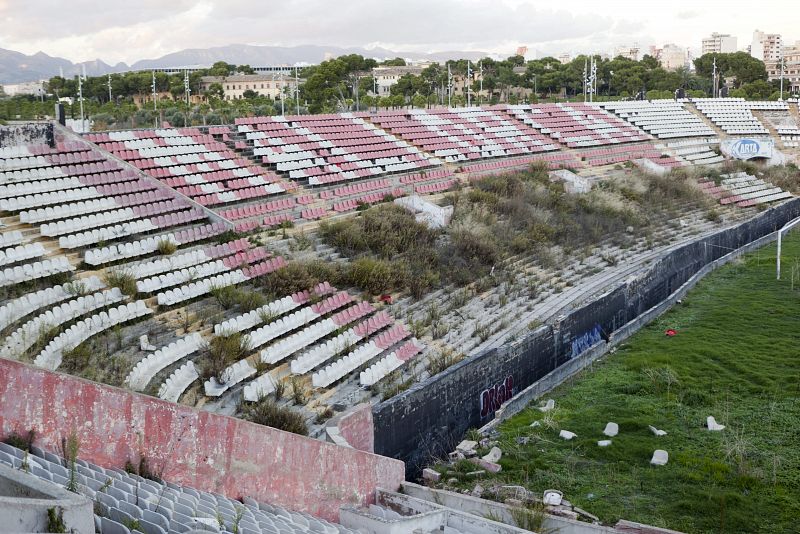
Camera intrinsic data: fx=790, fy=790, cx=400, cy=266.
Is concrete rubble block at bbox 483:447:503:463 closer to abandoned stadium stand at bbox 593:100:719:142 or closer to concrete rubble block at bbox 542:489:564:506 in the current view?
concrete rubble block at bbox 542:489:564:506

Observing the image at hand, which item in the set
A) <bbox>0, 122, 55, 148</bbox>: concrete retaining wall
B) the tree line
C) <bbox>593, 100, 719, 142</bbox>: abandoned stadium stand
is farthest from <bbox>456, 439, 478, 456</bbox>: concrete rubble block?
<bbox>593, 100, 719, 142</bbox>: abandoned stadium stand

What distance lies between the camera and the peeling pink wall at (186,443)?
22.6 ft

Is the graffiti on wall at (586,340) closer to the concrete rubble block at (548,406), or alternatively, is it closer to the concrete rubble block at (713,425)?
the concrete rubble block at (548,406)

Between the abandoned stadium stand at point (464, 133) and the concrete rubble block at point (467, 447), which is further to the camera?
the abandoned stadium stand at point (464, 133)

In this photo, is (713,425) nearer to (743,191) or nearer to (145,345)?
(145,345)

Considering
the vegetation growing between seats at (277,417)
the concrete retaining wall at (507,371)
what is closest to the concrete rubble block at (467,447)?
the concrete retaining wall at (507,371)

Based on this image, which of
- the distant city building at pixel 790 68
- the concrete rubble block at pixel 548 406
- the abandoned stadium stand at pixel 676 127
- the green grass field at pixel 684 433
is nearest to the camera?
the green grass field at pixel 684 433

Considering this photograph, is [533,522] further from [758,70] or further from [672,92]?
[758,70]

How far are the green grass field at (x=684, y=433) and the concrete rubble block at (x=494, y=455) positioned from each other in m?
0.14

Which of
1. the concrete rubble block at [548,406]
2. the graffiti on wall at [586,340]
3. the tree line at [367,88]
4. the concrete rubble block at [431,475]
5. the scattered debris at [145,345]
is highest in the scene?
the tree line at [367,88]

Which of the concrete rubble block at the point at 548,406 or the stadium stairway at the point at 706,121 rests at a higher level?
the stadium stairway at the point at 706,121

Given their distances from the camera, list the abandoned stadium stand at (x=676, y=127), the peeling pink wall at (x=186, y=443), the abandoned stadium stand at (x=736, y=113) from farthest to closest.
Result: 1. the abandoned stadium stand at (x=736, y=113)
2. the abandoned stadium stand at (x=676, y=127)
3. the peeling pink wall at (x=186, y=443)

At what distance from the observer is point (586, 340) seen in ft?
54.4

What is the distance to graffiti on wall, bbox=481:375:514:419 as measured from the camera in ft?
44.0
